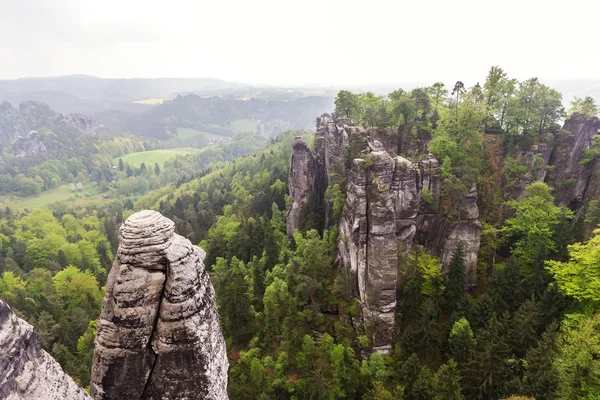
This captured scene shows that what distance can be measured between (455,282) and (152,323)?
1303 inches

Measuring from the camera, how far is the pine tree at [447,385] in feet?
89.7

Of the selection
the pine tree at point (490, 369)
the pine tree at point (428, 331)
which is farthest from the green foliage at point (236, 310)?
the pine tree at point (490, 369)

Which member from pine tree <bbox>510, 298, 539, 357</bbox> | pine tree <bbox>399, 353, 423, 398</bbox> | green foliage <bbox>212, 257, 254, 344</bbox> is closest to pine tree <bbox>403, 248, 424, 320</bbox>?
pine tree <bbox>399, 353, 423, 398</bbox>

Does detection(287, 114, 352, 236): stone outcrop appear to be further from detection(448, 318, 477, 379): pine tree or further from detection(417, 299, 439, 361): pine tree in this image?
detection(448, 318, 477, 379): pine tree

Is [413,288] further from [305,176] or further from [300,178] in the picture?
[300,178]

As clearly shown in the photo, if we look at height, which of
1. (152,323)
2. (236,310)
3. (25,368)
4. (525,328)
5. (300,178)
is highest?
(25,368)

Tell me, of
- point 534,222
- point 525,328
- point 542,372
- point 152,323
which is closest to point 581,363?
point 542,372

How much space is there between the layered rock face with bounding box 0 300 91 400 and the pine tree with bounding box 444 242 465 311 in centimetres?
3568

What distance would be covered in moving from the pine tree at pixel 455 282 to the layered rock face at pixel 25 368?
35681 millimetres

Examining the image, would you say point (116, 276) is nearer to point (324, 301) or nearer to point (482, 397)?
point (482, 397)

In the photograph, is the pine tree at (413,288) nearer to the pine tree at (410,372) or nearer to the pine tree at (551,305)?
the pine tree at (410,372)

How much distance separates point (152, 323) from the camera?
13320mm

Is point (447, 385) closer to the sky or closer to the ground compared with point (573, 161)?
closer to the ground

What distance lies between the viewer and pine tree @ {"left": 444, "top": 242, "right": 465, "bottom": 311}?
3722 cm
